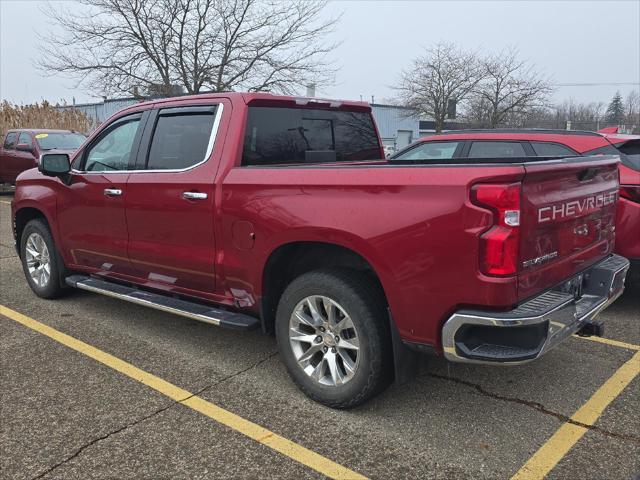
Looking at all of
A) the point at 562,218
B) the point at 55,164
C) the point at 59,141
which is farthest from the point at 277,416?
the point at 59,141

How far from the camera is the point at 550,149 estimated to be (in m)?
5.43

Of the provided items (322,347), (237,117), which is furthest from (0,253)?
(322,347)

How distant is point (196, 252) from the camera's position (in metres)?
3.87

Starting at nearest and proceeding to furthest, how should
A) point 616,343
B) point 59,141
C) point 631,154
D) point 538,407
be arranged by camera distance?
point 538,407 → point 616,343 → point 631,154 → point 59,141

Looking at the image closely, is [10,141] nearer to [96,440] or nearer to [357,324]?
[96,440]

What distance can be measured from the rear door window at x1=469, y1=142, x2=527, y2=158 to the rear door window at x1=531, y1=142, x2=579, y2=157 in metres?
0.14

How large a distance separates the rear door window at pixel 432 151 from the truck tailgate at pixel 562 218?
264 cm

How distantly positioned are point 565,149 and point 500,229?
3320mm

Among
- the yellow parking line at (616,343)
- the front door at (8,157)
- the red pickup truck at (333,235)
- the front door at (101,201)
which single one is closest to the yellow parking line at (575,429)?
the yellow parking line at (616,343)

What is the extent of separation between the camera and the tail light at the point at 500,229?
8.20 feet

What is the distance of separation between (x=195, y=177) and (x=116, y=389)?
4.87ft

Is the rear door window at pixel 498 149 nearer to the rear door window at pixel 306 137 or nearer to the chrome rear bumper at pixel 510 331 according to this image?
the rear door window at pixel 306 137

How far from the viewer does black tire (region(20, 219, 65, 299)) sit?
533 cm

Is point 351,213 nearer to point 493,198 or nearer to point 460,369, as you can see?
point 493,198
